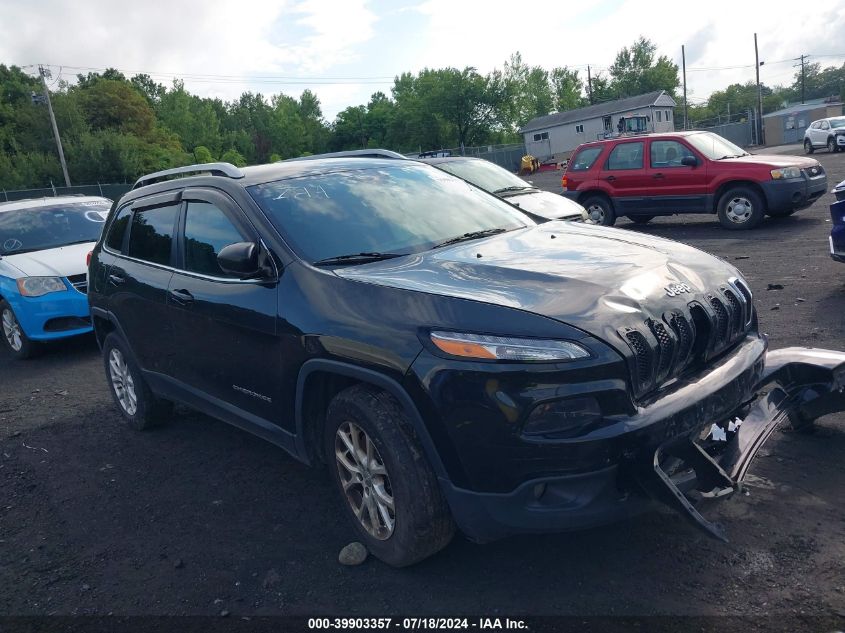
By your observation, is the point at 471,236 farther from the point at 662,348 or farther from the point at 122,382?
the point at 122,382

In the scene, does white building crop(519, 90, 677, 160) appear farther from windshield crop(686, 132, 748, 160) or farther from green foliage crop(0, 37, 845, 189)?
windshield crop(686, 132, 748, 160)

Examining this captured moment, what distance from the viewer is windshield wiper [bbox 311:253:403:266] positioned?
3648 millimetres

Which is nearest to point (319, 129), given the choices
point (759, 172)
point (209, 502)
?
point (759, 172)

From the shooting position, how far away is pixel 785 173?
→ 12156mm

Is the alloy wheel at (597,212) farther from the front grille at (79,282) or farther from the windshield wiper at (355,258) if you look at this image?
the windshield wiper at (355,258)

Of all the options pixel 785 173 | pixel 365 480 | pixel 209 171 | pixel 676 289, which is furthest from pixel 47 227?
pixel 785 173

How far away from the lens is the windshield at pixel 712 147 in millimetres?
12945

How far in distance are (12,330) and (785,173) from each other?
11806 millimetres

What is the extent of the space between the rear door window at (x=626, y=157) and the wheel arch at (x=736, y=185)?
5.05 feet

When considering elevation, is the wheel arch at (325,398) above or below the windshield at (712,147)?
below

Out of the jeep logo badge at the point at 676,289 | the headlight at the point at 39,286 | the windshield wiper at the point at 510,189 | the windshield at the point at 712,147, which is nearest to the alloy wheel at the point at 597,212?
the windshield at the point at 712,147

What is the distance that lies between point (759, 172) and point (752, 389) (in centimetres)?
1002

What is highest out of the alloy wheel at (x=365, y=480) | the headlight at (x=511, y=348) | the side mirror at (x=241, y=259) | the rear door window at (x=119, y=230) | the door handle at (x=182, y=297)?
the rear door window at (x=119, y=230)

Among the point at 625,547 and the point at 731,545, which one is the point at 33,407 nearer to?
the point at 625,547
